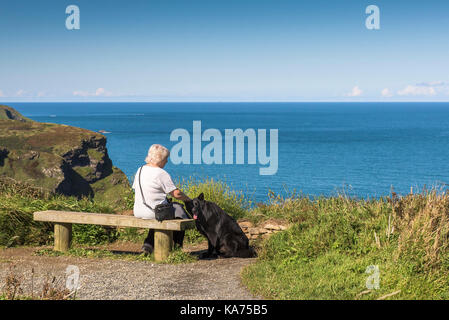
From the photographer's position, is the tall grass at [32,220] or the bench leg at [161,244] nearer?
the bench leg at [161,244]

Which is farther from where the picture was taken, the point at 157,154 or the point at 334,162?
the point at 334,162

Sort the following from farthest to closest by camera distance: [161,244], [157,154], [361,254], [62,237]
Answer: [62,237]
[161,244]
[157,154]
[361,254]

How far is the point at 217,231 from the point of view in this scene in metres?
8.09

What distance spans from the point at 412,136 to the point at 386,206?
127362 millimetres

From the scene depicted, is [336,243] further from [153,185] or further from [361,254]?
[153,185]

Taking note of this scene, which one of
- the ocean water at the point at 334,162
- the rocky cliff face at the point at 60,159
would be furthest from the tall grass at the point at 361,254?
Result: the rocky cliff face at the point at 60,159

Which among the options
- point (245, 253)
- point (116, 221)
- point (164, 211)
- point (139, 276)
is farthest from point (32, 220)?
point (245, 253)

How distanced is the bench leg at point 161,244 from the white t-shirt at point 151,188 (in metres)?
0.29

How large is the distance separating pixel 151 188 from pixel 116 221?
81 centimetres

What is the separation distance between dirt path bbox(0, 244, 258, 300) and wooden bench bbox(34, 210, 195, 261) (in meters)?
0.36

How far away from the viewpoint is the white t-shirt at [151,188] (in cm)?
748

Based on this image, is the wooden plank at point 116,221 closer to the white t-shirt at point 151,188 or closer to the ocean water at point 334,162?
the white t-shirt at point 151,188

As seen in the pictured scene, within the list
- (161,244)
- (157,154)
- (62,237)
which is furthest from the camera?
(62,237)

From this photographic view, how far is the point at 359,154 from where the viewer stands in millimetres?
96125
